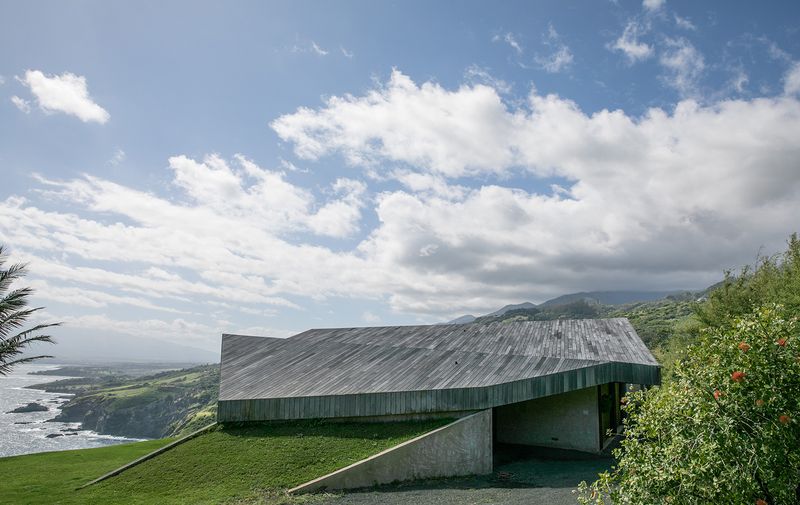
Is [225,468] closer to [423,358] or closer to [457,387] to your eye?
[457,387]

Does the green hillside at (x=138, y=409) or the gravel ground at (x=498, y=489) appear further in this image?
the green hillside at (x=138, y=409)

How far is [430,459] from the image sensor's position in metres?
14.2

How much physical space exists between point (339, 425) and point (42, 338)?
37.0 feet

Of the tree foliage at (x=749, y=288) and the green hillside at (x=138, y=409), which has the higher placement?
the tree foliage at (x=749, y=288)

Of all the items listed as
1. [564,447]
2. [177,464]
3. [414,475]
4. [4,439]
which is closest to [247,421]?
[177,464]

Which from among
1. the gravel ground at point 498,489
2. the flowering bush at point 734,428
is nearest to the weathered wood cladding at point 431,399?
the gravel ground at point 498,489

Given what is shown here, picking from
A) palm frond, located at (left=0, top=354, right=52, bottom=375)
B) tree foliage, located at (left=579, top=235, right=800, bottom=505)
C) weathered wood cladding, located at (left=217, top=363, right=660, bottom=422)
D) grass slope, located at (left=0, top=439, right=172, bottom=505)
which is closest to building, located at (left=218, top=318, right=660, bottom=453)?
weathered wood cladding, located at (left=217, top=363, right=660, bottom=422)

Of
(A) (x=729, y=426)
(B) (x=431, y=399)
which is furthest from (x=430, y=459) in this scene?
(A) (x=729, y=426)

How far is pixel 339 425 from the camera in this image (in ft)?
52.3

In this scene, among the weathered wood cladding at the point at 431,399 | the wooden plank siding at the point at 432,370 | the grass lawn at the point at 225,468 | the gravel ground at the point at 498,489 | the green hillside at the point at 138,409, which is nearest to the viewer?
the gravel ground at the point at 498,489

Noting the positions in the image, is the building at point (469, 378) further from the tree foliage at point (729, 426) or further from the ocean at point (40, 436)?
the ocean at point (40, 436)

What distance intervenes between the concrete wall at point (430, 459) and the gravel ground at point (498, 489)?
0.30 meters

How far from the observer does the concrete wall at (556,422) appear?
59.6ft

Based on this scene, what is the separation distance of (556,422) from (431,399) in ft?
21.9
